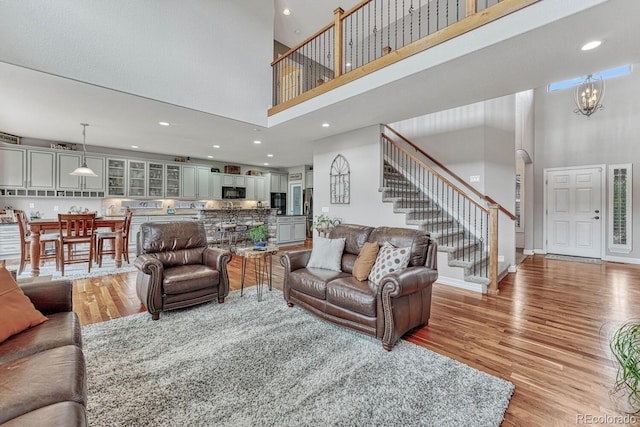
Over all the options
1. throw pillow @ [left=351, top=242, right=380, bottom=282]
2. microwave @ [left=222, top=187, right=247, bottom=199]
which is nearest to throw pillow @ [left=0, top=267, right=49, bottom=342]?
throw pillow @ [left=351, top=242, right=380, bottom=282]

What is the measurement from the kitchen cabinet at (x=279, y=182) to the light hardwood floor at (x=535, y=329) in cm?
593

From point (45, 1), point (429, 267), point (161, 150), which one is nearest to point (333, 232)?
point (429, 267)

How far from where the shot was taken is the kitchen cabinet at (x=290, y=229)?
7652 mm

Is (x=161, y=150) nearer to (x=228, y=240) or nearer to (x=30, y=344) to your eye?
(x=228, y=240)

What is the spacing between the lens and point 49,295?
1935 mm

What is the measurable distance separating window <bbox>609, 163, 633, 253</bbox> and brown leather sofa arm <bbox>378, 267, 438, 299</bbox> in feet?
20.8

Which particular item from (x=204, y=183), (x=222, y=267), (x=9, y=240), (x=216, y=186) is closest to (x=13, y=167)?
(x=9, y=240)

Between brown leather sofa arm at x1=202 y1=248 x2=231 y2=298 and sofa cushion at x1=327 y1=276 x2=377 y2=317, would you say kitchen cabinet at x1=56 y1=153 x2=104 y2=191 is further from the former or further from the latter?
sofa cushion at x1=327 y1=276 x2=377 y2=317

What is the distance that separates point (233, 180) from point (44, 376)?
8390 mm

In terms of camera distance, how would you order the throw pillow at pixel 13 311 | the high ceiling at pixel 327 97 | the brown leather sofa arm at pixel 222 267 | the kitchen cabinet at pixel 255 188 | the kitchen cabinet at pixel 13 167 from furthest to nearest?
the kitchen cabinet at pixel 255 188 → the kitchen cabinet at pixel 13 167 → the brown leather sofa arm at pixel 222 267 → the high ceiling at pixel 327 97 → the throw pillow at pixel 13 311

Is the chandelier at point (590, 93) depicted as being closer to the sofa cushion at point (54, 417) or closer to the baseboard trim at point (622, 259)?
the baseboard trim at point (622, 259)

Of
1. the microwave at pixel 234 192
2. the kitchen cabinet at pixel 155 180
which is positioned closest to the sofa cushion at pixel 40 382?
the kitchen cabinet at pixel 155 180

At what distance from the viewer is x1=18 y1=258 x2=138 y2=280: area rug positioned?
177 inches

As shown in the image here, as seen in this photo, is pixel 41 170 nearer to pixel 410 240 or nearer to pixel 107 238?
pixel 107 238
